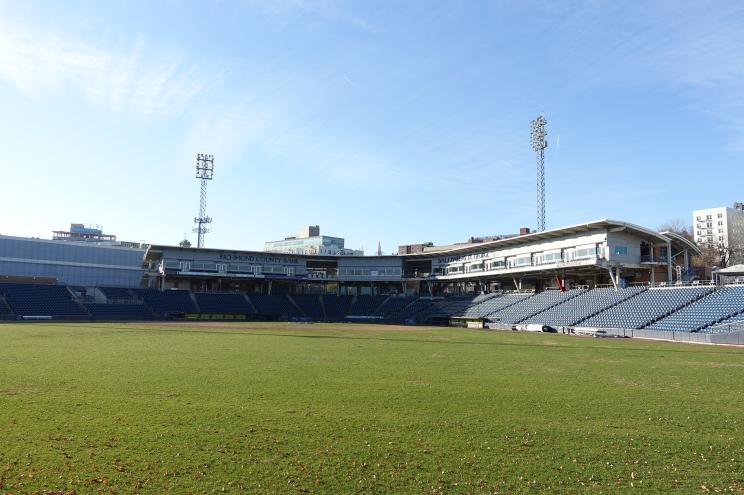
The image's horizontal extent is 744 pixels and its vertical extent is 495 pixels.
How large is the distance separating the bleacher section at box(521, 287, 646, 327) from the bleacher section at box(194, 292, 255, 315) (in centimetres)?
4608

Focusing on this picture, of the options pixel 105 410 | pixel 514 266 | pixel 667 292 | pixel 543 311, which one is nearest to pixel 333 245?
pixel 514 266

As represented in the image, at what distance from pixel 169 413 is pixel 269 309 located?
257ft

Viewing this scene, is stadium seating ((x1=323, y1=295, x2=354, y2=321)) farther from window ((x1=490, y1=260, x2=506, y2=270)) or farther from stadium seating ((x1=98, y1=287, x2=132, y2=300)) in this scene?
stadium seating ((x1=98, y1=287, x2=132, y2=300))

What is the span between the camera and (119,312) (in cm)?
7719

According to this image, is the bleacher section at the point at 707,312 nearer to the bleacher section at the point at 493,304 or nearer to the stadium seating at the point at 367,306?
the bleacher section at the point at 493,304

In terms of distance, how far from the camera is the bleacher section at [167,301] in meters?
82.1

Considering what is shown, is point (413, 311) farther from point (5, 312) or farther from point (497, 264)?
point (5, 312)

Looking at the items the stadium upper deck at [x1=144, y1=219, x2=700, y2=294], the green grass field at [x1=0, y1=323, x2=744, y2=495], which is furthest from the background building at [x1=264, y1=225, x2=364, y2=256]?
the green grass field at [x1=0, y1=323, x2=744, y2=495]

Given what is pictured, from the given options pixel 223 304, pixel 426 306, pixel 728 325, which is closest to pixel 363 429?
pixel 728 325

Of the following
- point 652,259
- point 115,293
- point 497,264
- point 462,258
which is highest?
point 462,258

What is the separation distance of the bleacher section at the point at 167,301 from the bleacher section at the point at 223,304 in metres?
1.74

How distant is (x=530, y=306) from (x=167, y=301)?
5459 cm

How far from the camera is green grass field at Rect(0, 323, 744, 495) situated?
8508 mm

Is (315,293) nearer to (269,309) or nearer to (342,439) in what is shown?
(269,309)
